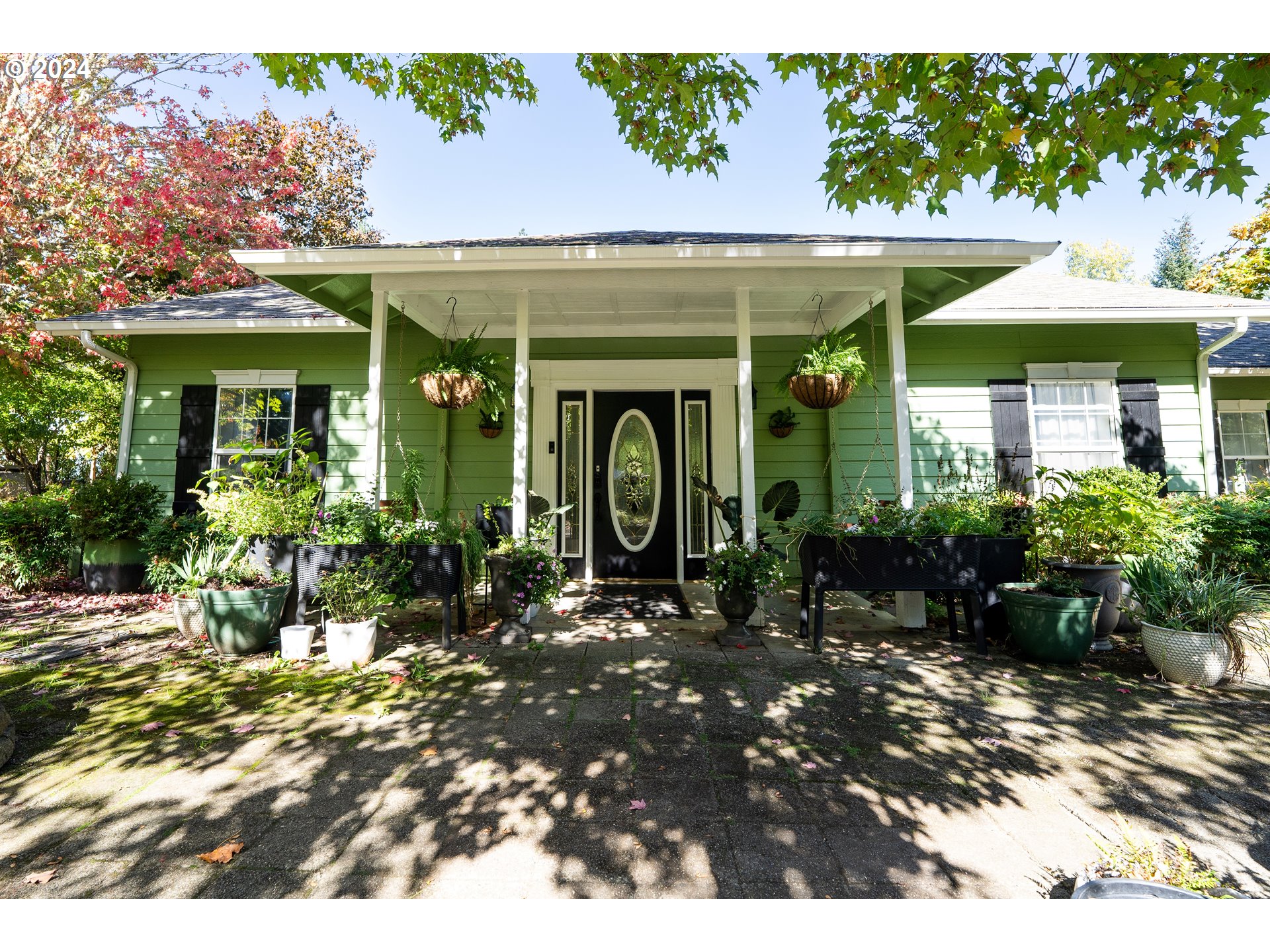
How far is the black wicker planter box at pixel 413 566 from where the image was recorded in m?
3.88

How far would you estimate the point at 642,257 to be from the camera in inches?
164

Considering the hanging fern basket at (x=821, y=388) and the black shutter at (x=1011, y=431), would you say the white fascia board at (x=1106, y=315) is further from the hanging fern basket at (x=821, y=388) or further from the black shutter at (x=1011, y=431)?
the hanging fern basket at (x=821, y=388)

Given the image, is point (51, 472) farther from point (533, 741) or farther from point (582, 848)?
point (582, 848)

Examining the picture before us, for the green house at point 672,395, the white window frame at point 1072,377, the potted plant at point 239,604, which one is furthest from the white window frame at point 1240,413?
the potted plant at point 239,604

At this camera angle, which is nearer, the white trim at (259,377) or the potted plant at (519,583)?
the potted plant at (519,583)

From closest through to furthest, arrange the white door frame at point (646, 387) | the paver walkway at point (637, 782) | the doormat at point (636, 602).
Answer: the paver walkway at point (637, 782), the doormat at point (636, 602), the white door frame at point (646, 387)

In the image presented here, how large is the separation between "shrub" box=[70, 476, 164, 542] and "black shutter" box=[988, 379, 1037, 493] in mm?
8862

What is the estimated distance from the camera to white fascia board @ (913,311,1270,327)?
5512 millimetres

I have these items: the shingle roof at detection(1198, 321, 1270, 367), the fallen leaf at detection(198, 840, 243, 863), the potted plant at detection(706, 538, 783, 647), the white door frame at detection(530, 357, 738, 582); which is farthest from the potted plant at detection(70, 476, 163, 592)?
the shingle roof at detection(1198, 321, 1270, 367)

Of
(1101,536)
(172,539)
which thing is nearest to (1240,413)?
(1101,536)

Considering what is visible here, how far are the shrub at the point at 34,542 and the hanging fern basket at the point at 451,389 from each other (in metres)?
4.29

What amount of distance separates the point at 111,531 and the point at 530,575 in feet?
15.5

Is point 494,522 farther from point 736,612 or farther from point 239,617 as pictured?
point 736,612

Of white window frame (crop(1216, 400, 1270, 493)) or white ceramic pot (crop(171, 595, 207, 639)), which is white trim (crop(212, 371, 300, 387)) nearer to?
white ceramic pot (crop(171, 595, 207, 639))
